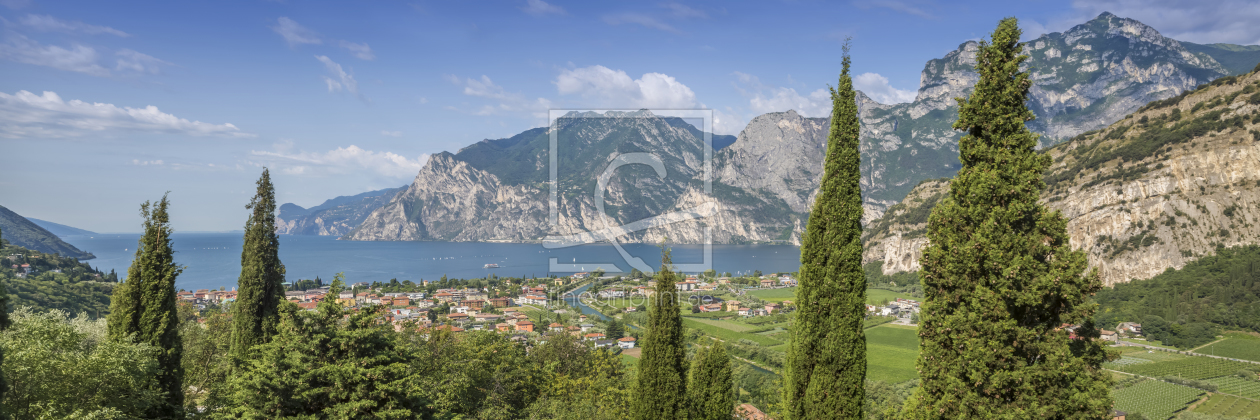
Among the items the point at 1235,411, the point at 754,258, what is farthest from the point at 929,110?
the point at 1235,411

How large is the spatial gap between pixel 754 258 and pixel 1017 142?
130 m

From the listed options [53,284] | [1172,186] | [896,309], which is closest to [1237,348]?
[896,309]

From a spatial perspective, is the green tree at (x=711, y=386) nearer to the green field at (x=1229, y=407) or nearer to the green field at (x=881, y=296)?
the green field at (x=1229, y=407)

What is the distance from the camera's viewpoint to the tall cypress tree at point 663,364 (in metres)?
8.19

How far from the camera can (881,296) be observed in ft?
225

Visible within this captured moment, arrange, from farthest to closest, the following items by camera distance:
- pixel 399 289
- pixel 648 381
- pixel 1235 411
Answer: pixel 399 289, pixel 1235 411, pixel 648 381

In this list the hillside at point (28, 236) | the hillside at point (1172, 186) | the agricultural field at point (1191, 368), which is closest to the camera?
the agricultural field at point (1191, 368)

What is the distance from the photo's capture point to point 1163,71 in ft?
497

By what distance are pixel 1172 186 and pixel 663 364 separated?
2866 inches

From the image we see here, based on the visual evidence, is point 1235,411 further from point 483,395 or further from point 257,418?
point 257,418

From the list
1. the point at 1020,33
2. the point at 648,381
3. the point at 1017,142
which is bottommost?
the point at 648,381

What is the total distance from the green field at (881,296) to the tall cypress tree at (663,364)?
61.5m

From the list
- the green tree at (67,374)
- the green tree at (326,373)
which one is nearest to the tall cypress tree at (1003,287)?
the green tree at (326,373)

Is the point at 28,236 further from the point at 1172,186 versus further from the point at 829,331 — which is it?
the point at 1172,186
